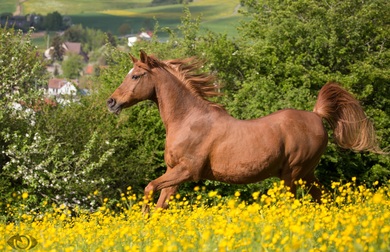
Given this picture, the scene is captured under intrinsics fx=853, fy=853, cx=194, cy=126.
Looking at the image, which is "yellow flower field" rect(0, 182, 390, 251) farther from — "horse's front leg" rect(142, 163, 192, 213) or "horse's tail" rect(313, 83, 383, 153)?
"horse's tail" rect(313, 83, 383, 153)

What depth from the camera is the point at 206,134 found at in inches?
447

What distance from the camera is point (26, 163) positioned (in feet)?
67.4

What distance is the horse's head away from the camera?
37.4 ft

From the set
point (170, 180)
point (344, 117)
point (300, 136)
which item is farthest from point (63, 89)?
point (170, 180)

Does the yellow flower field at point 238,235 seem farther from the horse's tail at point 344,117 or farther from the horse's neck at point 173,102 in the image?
the horse's tail at point 344,117

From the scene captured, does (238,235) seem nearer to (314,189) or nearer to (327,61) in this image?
(314,189)

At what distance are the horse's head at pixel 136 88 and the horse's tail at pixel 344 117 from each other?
2.80 metres

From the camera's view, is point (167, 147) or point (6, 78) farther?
point (6, 78)

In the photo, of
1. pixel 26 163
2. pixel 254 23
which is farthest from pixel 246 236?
pixel 254 23

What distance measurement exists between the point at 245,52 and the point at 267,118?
53.6 feet

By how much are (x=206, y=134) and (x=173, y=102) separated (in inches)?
24.5

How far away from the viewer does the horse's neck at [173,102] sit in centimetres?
1145

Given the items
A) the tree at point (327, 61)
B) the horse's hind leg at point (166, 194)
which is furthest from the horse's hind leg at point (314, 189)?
the tree at point (327, 61)

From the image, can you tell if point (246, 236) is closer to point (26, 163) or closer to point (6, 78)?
point (26, 163)
